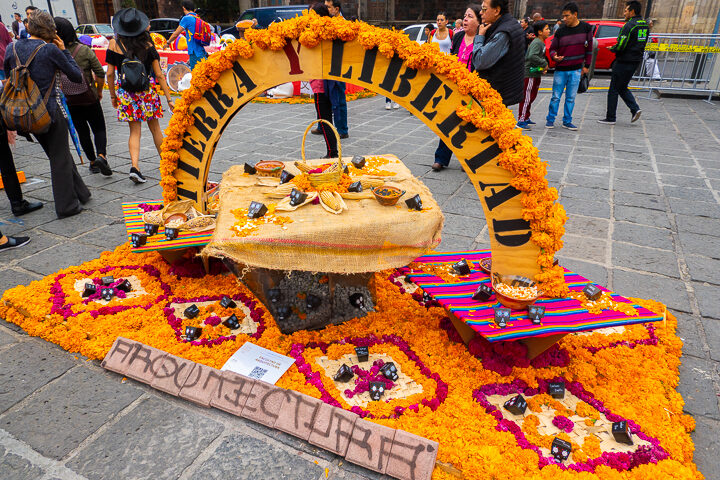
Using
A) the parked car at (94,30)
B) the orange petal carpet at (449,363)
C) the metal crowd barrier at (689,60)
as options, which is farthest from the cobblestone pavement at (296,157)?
the parked car at (94,30)

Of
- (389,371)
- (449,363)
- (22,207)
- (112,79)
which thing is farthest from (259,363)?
(112,79)

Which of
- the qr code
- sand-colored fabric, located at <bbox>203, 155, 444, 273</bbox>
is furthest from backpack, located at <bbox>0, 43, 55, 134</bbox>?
the qr code

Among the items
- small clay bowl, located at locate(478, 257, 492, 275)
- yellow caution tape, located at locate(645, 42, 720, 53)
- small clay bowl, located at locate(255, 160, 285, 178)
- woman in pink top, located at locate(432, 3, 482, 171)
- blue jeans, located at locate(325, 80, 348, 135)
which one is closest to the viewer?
small clay bowl, located at locate(478, 257, 492, 275)

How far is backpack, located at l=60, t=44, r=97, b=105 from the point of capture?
5.18 meters

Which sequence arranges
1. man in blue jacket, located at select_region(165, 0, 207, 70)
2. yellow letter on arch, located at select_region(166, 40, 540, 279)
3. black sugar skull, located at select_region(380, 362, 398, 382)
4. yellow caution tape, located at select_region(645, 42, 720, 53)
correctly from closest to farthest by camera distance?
black sugar skull, located at select_region(380, 362, 398, 382), yellow letter on arch, located at select_region(166, 40, 540, 279), man in blue jacket, located at select_region(165, 0, 207, 70), yellow caution tape, located at select_region(645, 42, 720, 53)

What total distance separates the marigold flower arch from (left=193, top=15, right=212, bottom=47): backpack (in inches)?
335

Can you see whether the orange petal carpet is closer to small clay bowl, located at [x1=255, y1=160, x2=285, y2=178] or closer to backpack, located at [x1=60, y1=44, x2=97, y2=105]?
small clay bowl, located at [x1=255, y1=160, x2=285, y2=178]

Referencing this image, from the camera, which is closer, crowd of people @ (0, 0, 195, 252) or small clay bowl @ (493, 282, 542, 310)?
small clay bowl @ (493, 282, 542, 310)

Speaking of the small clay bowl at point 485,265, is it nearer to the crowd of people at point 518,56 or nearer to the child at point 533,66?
the crowd of people at point 518,56

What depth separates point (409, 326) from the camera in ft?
9.59

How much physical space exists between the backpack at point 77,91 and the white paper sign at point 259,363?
14.0 ft

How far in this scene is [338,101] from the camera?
6641 millimetres

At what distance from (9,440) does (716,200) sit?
6.47 m

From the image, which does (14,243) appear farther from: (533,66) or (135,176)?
(533,66)
